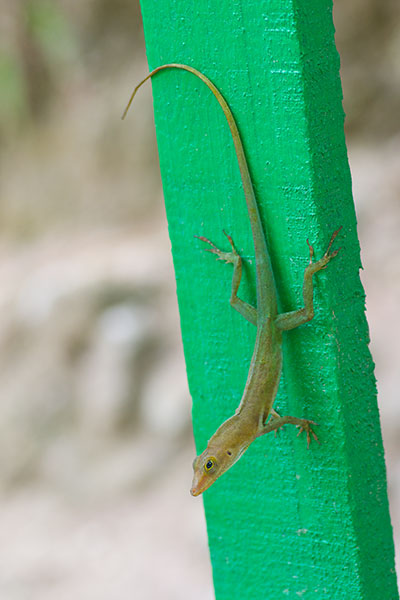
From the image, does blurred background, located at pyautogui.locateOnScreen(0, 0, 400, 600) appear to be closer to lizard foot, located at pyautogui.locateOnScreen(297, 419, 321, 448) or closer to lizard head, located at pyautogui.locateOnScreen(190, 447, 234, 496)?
lizard head, located at pyautogui.locateOnScreen(190, 447, 234, 496)

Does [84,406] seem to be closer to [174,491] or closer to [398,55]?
[174,491]

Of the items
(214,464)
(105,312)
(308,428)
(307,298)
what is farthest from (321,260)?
(105,312)

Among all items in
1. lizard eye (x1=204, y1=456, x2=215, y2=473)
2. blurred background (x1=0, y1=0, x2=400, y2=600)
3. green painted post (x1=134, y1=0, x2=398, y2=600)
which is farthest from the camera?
blurred background (x1=0, y1=0, x2=400, y2=600)

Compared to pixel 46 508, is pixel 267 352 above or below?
above

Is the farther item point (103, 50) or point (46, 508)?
point (103, 50)

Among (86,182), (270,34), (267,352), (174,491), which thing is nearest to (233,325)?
(267,352)

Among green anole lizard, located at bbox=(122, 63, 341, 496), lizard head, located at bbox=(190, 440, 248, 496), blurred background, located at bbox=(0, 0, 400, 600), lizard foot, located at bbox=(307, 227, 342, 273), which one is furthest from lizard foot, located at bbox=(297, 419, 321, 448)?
blurred background, located at bbox=(0, 0, 400, 600)

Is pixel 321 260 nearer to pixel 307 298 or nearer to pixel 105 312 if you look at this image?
pixel 307 298
